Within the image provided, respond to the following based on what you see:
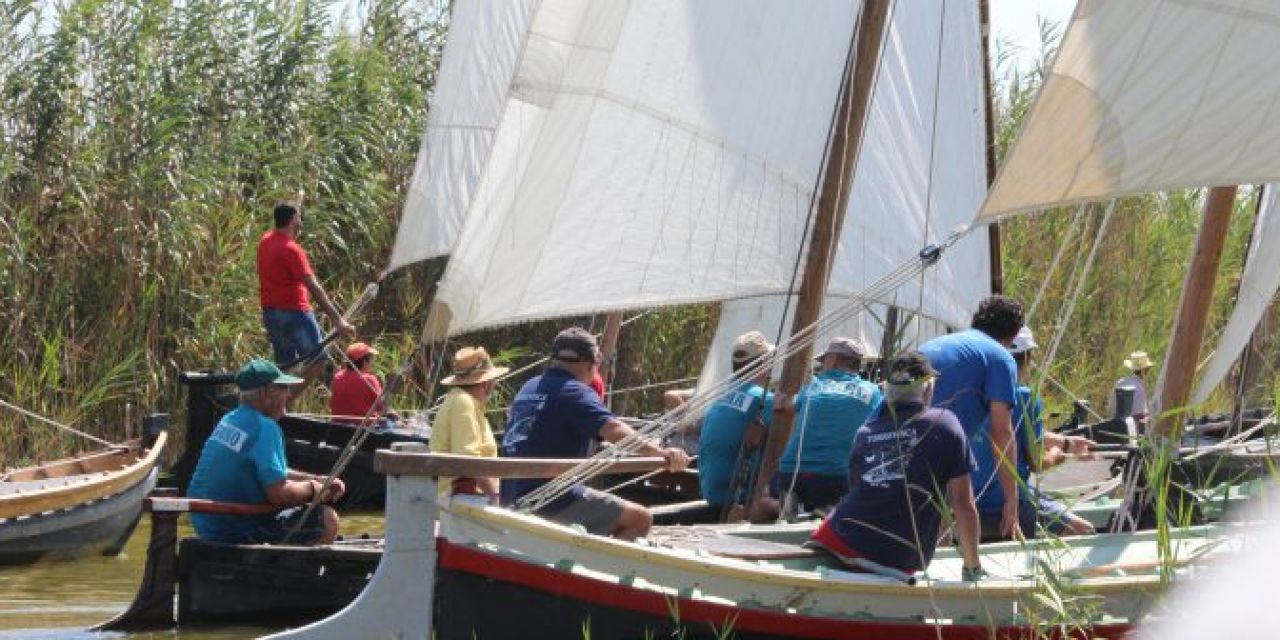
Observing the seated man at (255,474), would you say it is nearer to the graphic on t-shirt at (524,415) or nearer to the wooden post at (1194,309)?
the graphic on t-shirt at (524,415)

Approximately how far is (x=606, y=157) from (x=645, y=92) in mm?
403

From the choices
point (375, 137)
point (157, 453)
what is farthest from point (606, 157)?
point (375, 137)

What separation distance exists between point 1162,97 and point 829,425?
291cm

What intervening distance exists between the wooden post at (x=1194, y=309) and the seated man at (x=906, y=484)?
253 centimetres

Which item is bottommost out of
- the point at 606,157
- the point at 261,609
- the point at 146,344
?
the point at 261,609

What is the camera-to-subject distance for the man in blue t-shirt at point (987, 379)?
29.8 feet

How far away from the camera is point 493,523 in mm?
8484

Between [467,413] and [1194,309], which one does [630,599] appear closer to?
[467,413]

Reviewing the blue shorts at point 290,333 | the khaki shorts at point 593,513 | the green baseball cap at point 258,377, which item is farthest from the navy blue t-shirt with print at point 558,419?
the blue shorts at point 290,333

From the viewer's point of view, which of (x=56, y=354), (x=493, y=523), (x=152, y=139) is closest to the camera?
(x=493, y=523)

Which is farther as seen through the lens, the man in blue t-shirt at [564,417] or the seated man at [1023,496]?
the man in blue t-shirt at [564,417]

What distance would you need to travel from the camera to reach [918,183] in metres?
14.0

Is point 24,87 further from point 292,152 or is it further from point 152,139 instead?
point 292,152

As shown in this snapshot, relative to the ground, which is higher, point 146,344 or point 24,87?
point 24,87
